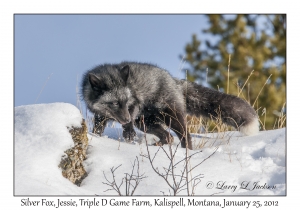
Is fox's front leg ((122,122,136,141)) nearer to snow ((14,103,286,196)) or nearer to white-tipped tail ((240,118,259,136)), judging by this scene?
snow ((14,103,286,196))

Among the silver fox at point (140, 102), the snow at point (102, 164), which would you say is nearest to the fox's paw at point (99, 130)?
the silver fox at point (140, 102)

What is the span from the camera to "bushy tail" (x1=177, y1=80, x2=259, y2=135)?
7.36 metres

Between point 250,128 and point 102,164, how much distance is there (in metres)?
3.28

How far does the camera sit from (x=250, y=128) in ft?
23.1

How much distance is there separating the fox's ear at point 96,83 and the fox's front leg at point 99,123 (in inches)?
19.8

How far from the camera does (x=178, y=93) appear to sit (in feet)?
23.5

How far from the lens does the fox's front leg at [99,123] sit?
21.3 ft

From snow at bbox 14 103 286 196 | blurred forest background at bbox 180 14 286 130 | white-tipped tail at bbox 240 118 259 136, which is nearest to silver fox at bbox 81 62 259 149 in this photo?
white-tipped tail at bbox 240 118 259 136

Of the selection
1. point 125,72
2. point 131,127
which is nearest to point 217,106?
point 131,127

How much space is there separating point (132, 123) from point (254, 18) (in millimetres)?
15237

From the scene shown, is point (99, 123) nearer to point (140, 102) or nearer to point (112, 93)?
point (112, 93)

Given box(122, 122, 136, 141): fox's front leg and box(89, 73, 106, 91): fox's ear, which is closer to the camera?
box(89, 73, 106, 91): fox's ear

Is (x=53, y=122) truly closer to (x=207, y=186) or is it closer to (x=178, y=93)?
(x=207, y=186)
